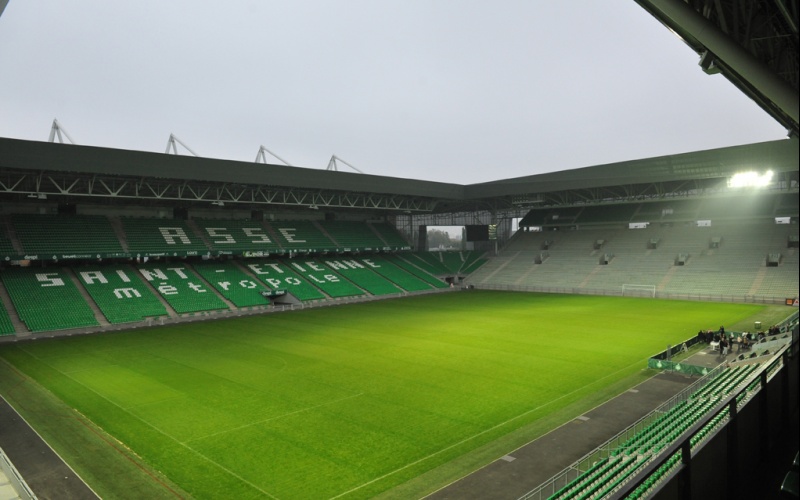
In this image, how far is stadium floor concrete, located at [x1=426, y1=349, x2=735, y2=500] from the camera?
413 inches

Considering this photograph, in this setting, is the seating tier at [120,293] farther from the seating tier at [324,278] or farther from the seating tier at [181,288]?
the seating tier at [324,278]

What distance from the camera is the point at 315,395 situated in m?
17.4

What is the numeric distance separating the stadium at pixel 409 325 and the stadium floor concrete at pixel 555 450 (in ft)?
0.28

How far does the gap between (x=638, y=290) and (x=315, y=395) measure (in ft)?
126

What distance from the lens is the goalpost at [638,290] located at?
45.6 meters

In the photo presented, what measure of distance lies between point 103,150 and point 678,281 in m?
47.1

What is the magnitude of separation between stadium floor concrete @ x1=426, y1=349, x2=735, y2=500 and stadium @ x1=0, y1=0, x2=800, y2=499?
9cm

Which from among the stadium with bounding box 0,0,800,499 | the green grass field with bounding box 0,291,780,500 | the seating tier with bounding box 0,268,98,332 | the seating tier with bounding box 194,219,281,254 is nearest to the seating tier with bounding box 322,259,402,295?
the stadium with bounding box 0,0,800,499

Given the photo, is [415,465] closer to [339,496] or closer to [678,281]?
[339,496]

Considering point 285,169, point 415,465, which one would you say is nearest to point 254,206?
point 285,169

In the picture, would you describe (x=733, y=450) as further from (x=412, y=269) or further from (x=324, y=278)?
(x=412, y=269)

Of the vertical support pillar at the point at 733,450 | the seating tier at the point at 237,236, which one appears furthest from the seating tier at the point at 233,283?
the vertical support pillar at the point at 733,450

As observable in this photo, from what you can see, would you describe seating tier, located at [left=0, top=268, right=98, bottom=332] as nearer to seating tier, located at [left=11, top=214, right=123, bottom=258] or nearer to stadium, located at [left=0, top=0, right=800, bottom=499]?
stadium, located at [left=0, top=0, right=800, bottom=499]

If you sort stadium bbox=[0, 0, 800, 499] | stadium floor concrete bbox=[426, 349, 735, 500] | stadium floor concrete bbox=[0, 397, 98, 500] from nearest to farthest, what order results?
1. stadium bbox=[0, 0, 800, 499]
2. stadium floor concrete bbox=[426, 349, 735, 500]
3. stadium floor concrete bbox=[0, 397, 98, 500]
